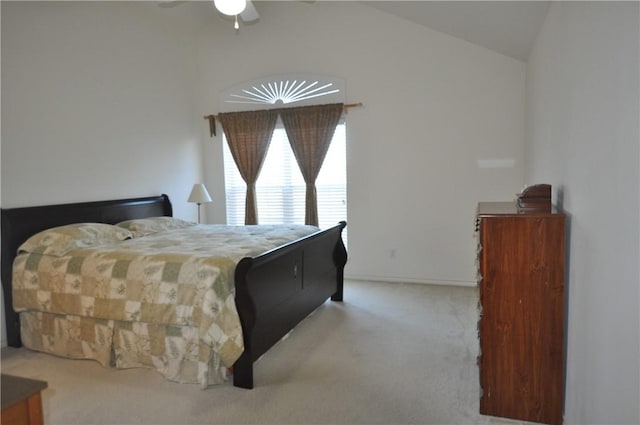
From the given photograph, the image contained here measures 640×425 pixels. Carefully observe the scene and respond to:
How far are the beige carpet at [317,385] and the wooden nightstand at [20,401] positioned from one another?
145 centimetres

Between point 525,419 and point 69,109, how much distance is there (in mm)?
4383

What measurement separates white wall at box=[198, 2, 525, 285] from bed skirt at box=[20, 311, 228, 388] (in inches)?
117

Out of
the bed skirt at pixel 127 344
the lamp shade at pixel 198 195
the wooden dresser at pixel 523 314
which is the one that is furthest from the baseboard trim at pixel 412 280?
the bed skirt at pixel 127 344

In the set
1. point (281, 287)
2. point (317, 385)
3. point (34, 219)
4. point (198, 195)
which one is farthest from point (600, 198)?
point (198, 195)

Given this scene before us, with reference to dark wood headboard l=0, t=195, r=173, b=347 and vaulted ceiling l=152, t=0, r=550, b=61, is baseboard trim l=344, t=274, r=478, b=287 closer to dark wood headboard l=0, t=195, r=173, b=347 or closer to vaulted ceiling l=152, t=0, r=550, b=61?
vaulted ceiling l=152, t=0, r=550, b=61

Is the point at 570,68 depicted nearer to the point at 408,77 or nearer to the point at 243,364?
A: the point at 243,364

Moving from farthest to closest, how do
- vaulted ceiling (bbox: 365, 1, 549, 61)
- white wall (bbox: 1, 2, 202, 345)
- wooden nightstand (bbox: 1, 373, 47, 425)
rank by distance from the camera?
white wall (bbox: 1, 2, 202, 345), vaulted ceiling (bbox: 365, 1, 549, 61), wooden nightstand (bbox: 1, 373, 47, 425)

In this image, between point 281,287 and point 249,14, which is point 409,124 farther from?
point 281,287

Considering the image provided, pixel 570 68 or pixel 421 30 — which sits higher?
pixel 421 30

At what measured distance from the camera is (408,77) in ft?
16.0

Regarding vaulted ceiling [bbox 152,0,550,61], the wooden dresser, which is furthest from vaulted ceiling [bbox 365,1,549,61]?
the wooden dresser

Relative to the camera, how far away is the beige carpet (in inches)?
90.2

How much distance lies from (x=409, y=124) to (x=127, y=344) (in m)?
3.73

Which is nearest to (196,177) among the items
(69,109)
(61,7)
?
(69,109)
